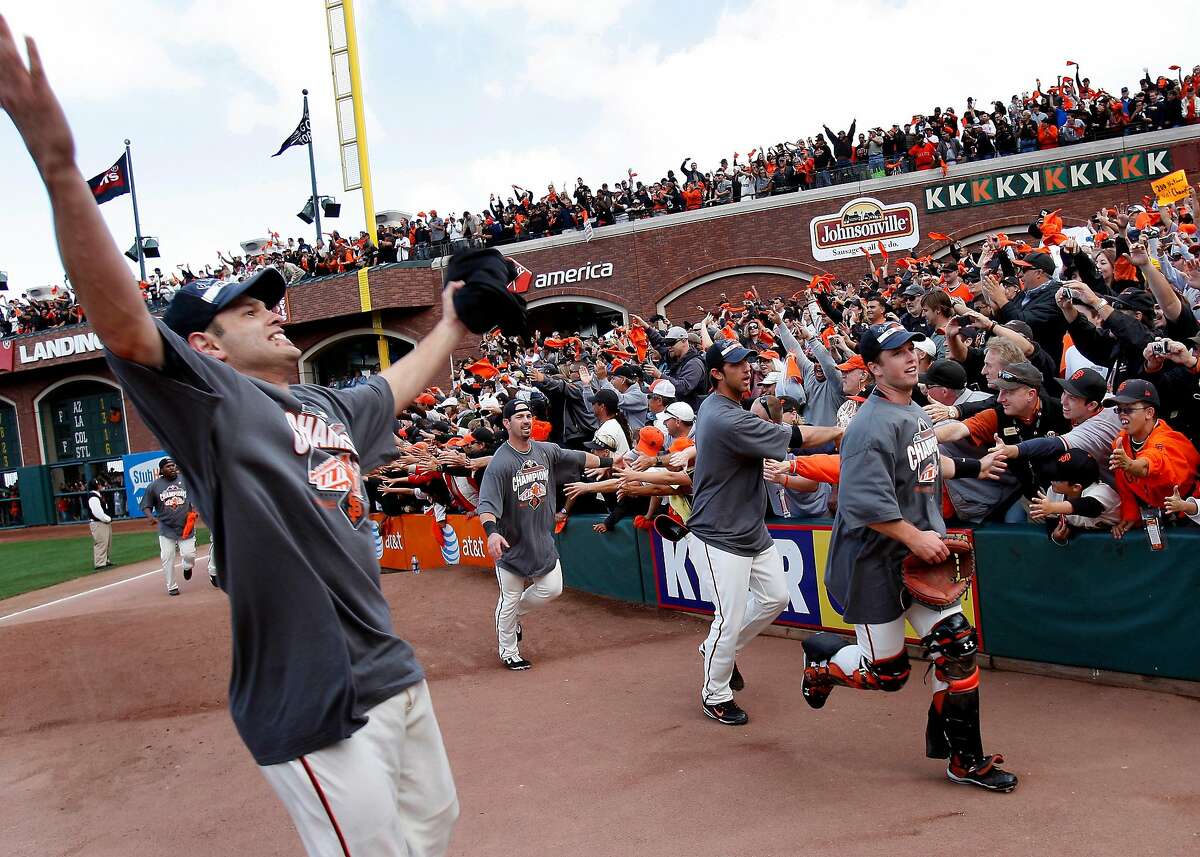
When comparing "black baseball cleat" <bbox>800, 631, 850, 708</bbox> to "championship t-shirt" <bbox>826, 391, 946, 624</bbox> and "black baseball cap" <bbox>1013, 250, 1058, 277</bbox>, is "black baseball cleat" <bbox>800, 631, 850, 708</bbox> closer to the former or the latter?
"championship t-shirt" <bbox>826, 391, 946, 624</bbox>

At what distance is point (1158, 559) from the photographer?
5.16m

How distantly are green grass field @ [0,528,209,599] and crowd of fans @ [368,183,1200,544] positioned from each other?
10.2 m

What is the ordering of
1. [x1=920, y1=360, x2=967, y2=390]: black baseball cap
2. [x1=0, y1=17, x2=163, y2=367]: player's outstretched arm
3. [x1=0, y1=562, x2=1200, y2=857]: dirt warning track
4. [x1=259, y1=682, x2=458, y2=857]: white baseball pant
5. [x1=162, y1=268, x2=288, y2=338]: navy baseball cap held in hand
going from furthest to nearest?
1. [x1=920, y1=360, x2=967, y2=390]: black baseball cap
2. [x1=0, y1=562, x2=1200, y2=857]: dirt warning track
3. [x1=162, y1=268, x2=288, y2=338]: navy baseball cap held in hand
4. [x1=259, y1=682, x2=458, y2=857]: white baseball pant
5. [x1=0, y1=17, x2=163, y2=367]: player's outstretched arm

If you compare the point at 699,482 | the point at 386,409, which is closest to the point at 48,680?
the point at 699,482

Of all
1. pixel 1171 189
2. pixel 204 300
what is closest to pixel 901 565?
pixel 204 300

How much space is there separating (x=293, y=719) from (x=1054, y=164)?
24.6 m

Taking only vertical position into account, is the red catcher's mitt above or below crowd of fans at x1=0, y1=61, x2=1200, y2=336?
below

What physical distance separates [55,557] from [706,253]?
19.7 metres

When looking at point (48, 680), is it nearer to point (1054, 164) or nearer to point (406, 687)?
point (406, 687)

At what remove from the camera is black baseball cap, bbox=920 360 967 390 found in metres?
6.09

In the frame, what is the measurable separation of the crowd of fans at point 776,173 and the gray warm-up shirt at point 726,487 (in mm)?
20453

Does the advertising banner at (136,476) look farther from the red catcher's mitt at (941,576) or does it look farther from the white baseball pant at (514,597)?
the red catcher's mitt at (941,576)

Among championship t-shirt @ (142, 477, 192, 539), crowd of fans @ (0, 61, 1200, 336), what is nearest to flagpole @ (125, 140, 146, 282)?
crowd of fans @ (0, 61, 1200, 336)

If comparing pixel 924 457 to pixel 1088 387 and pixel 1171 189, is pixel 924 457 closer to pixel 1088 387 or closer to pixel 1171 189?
pixel 1088 387
